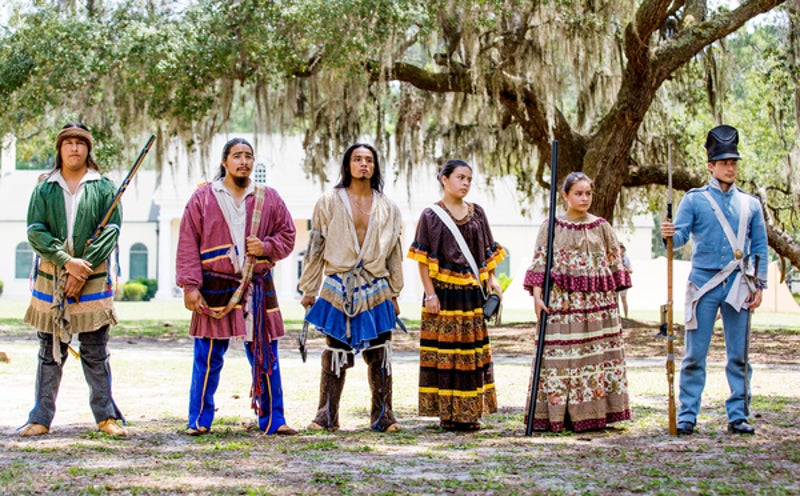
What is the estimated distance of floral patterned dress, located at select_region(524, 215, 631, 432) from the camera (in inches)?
239

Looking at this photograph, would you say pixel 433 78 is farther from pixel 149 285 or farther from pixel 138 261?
pixel 138 261

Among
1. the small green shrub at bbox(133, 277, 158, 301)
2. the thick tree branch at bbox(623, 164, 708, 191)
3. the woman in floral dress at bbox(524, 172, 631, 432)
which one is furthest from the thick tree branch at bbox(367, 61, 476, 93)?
the small green shrub at bbox(133, 277, 158, 301)

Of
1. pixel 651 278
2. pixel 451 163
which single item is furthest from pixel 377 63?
pixel 651 278

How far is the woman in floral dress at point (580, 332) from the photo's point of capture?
6.07 meters

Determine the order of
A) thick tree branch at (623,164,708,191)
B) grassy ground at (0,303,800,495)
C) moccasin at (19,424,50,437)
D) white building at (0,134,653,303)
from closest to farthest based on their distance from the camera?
grassy ground at (0,303,800,495), moccasin at (19,424,50,437), thick tree branch at (623,164,708,191), white building at (0,134,653,303)

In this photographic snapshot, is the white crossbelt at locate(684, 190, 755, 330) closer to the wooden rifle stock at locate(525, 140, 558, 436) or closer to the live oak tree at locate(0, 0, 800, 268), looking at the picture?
the wooden rifle stock at locate(525, 140, 558, 436)

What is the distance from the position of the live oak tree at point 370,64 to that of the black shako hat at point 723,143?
273 inches

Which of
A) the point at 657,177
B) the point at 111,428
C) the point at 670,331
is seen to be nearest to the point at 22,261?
the point at 657,177

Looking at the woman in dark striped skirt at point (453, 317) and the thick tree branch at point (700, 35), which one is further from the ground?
the thick tree branch at point (700, 35)

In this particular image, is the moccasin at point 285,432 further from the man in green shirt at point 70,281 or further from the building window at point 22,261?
the building window at point 22,261

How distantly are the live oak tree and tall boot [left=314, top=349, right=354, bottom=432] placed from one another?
7.92 m

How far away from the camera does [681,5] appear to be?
49.6 ft

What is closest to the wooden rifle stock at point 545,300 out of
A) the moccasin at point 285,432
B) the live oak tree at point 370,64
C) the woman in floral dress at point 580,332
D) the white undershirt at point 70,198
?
the woman in floral dress at point 580,332

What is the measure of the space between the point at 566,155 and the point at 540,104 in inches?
37.2
